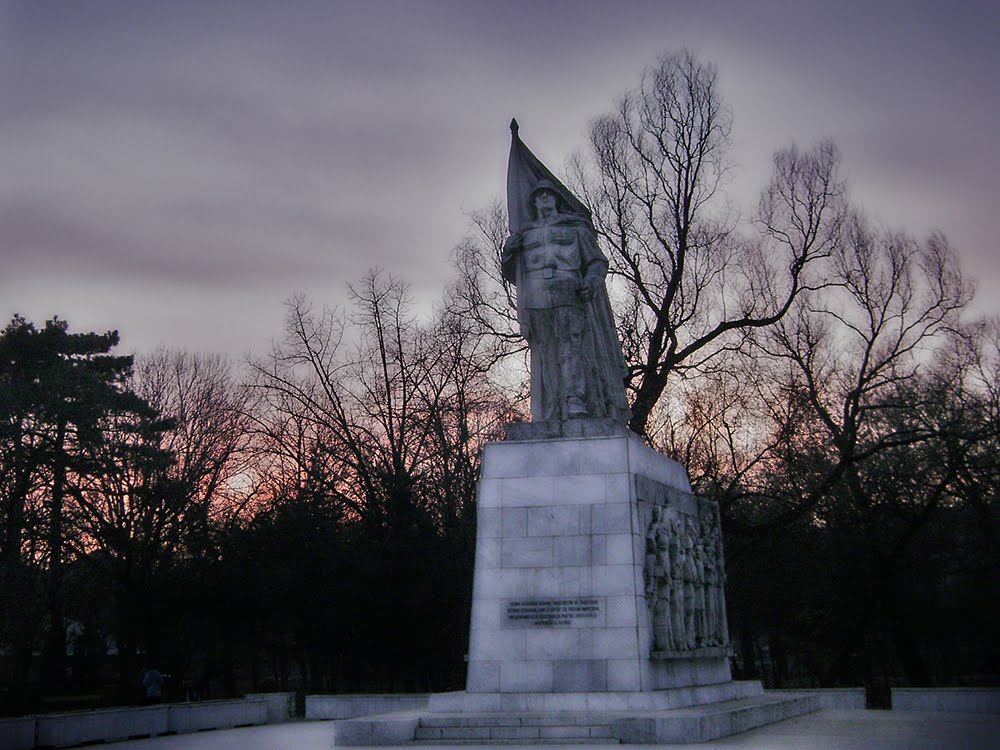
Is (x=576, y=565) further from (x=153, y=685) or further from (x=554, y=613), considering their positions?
(x=153, y=685)

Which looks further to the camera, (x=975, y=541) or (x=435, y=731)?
(x=975, y=541)

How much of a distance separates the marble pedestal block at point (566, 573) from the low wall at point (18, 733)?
5.55 metres

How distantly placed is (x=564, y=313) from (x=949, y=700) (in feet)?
37.2

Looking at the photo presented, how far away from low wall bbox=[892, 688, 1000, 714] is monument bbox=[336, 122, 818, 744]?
589cm

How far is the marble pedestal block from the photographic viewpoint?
1198 cm

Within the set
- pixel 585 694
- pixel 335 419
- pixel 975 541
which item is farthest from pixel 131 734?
pixel 975 541

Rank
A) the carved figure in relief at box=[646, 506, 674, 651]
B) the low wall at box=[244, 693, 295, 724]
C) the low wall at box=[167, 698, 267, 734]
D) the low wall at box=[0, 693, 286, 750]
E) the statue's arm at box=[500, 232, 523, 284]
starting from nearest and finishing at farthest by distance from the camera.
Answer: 1. the carved figure in relief at box=[646, 506, 674, 651]
2. the low wall at box=[0, 693, 286, 750]
3. the statue's arm at box=[500, 232, 523, 284]
4. the low wall at box=[167, 698, 267, 734]
5. the low wall at box=[244, 693, 295, 724]

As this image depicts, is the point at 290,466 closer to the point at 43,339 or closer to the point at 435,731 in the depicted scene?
the point at 43,339

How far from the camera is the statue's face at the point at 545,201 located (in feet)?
47.3

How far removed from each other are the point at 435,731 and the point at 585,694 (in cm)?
172

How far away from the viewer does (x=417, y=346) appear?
29500mm

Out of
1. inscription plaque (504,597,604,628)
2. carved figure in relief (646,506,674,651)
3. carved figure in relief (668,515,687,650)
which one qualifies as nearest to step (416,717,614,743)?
inscription plaque (504,597,604,628)

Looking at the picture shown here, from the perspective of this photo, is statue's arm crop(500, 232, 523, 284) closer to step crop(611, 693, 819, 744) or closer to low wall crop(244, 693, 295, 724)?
→ step crop(611, 693, 819, 744)

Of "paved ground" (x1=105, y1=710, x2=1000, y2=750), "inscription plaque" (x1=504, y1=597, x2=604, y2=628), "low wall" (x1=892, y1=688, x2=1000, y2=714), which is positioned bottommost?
"low wall" (x1=892, y1=688, x2=1000, y2=714)
